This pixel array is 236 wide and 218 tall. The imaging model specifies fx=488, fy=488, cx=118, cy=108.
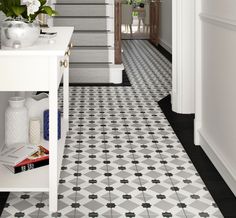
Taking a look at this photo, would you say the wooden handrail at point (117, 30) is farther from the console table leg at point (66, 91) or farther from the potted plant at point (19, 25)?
the potted plant at point (19, 25)

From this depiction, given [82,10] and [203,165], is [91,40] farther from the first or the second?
[203,165]

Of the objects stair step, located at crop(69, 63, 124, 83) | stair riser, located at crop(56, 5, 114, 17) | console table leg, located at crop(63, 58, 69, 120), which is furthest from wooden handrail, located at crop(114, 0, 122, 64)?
console table leg, located at crop(63, 58, 69, 120)

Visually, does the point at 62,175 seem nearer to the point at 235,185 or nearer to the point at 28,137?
the point at 28,137

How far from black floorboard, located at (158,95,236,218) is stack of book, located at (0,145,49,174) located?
1041mm

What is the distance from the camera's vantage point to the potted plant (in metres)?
2.50

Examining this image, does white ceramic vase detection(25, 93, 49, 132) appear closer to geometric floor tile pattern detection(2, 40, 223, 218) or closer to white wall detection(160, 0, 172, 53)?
geometric floor tile pattern detection(2, 40, 223, 218)

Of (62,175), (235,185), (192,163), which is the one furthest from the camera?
(192,163)

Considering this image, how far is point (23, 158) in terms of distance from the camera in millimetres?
2867

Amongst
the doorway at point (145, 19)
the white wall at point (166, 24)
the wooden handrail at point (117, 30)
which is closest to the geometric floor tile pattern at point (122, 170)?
the wooden handrail at point (117, 30)

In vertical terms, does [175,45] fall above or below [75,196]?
above

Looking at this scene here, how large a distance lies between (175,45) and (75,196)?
7.69 feet

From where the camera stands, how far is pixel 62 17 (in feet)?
23.5

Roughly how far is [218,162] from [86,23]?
4.31 meters

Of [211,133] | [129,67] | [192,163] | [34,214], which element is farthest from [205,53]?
[129,67]
